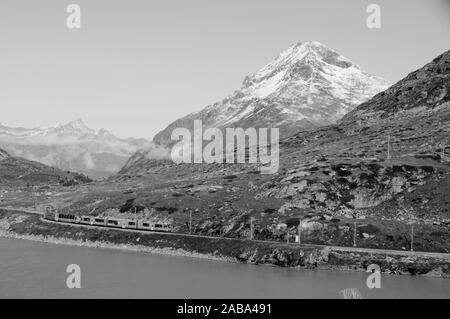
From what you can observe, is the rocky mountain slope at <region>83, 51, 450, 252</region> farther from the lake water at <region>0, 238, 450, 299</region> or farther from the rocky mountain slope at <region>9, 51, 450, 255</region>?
the lake water at <region>0, 238, 450, 299</region>

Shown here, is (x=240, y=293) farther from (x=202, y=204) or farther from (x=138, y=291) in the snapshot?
(x=202, y=204)

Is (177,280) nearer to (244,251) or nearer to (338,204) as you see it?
(244,251)

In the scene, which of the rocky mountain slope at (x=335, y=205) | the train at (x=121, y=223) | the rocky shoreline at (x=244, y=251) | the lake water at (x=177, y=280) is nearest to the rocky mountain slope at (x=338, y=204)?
the rocky mountain slope at (x=335, y=205)

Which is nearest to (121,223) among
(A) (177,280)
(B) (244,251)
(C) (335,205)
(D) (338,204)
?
(B) (244,251)

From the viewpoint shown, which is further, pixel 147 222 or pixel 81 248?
pixel 147 222

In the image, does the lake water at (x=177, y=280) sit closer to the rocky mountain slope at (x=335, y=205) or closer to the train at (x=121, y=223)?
the rocky mountain slope at (x=335, y=205)
